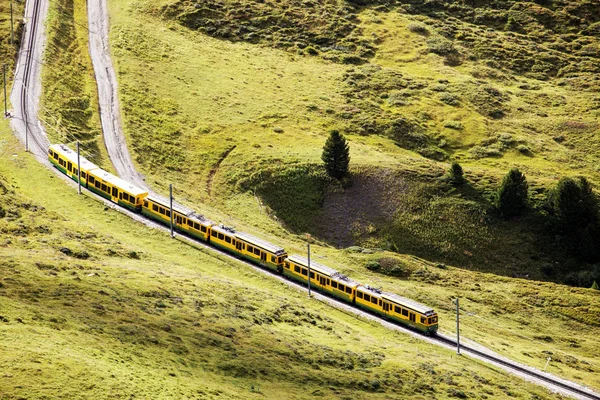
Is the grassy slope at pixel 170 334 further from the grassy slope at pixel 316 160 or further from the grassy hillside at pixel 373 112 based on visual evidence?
the grassy hillside at pixel 373 112

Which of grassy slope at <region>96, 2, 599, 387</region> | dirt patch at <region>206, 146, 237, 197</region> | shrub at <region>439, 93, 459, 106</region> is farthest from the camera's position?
shrub at <region>439, 93, 459, 106</region>

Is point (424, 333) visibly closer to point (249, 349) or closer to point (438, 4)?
point (249, 349)

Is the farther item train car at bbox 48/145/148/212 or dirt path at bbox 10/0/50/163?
dirt path at bbox 10/0/50/163

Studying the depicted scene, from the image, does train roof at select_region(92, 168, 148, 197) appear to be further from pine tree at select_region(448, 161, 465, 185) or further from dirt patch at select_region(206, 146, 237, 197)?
pine tree at select_region(448, 161, 465, 185)

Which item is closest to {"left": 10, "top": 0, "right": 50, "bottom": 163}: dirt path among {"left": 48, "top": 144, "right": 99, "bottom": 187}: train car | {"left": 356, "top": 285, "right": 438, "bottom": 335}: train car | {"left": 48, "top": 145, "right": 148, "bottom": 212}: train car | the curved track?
the curved track

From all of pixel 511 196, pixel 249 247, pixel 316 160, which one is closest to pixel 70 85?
pixel 316 160

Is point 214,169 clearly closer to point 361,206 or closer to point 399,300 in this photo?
point 361,206
